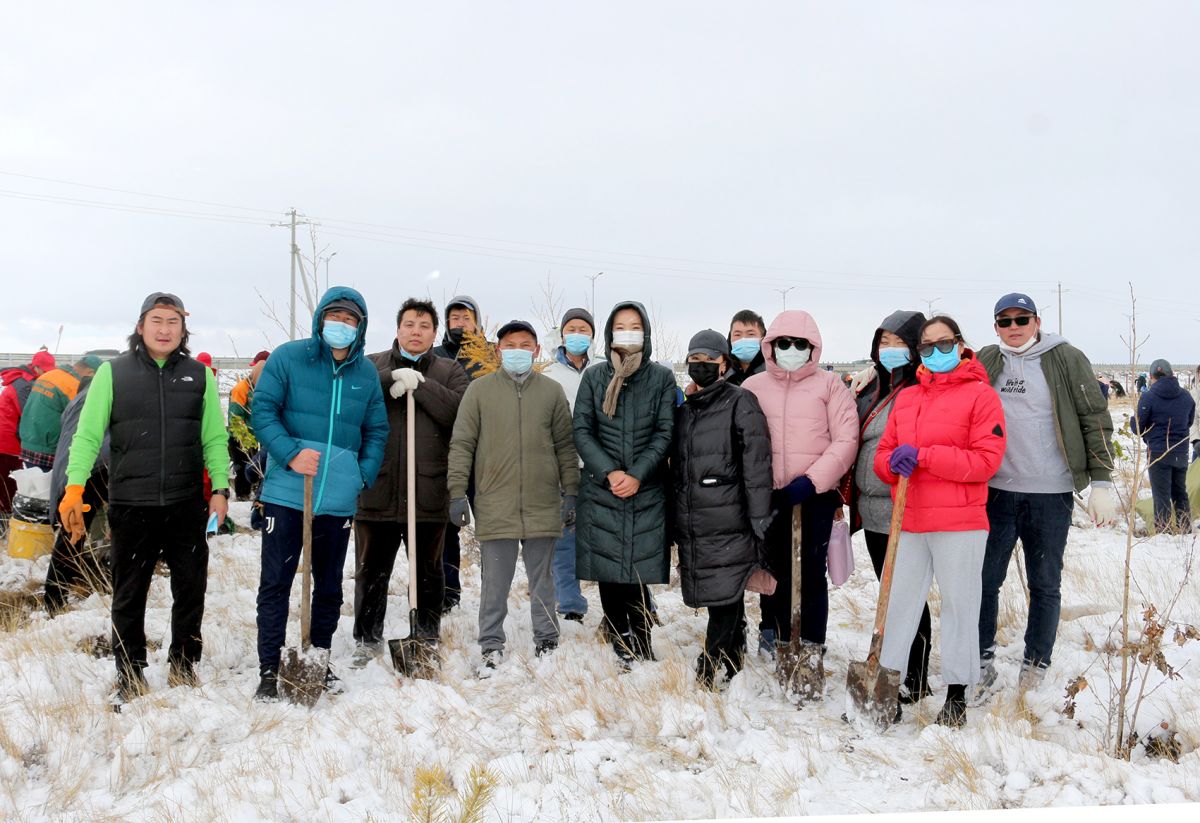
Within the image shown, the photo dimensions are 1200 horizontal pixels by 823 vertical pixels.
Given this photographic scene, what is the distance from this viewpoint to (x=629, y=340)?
4.45 m

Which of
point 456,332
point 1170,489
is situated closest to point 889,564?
point 456,332

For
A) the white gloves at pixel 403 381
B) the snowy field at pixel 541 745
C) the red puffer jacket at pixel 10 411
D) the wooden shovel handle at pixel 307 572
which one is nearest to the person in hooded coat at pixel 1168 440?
the snowy field at pixel 541 745

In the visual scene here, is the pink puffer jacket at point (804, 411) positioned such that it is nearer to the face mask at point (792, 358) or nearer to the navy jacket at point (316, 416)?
the face mask at point (792, 358)

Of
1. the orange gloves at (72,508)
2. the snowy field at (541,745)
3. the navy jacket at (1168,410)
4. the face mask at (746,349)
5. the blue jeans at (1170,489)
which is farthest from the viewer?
the navy jacket at (1168,410)

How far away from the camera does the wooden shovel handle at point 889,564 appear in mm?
3584

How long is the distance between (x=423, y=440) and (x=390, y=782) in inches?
81.5

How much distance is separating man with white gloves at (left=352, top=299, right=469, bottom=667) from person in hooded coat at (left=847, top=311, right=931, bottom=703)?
249cm

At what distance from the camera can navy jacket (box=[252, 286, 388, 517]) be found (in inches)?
157

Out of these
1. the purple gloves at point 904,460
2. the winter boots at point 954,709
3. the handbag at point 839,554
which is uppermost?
the purple gloves at point 904,460

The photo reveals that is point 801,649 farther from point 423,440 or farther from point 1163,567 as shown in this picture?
point 1163,567

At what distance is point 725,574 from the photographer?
406 centimetres

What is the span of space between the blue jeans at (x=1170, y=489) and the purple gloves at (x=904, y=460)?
7.08m

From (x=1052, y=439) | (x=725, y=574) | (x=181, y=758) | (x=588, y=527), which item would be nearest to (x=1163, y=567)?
(x=1052, y=439)

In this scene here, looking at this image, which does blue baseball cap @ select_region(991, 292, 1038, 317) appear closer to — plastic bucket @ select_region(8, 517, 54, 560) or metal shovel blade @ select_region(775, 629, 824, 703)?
metal shovel blade @ select_region(775, 629, 824, 703)
